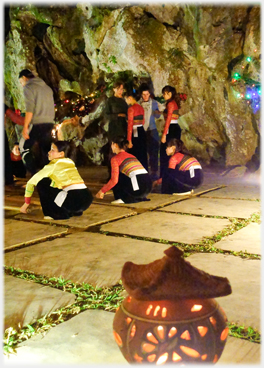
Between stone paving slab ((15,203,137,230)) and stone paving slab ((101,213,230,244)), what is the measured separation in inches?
7.8

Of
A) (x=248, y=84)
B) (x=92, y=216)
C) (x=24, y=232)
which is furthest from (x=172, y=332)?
(x=248, y=84)

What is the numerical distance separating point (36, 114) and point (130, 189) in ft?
6.24

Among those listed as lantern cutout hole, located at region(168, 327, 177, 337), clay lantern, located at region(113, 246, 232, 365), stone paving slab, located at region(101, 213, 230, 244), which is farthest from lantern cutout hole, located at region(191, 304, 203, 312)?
stone paving slab, located at region(101, 213, 230, 244)

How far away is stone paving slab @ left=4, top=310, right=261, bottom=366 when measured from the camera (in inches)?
70.5

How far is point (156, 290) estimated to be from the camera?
151 centimetres

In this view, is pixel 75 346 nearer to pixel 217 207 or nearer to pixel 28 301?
pixel 28 301

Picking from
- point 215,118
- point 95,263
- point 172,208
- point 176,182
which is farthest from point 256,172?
point 95,263

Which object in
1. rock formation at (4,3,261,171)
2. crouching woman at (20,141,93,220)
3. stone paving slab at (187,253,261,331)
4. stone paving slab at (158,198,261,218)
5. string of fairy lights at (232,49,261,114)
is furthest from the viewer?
rock formation at (4,3,261,171)

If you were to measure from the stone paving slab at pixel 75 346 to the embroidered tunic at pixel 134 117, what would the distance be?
470 centimetres

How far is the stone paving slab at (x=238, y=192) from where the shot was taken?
19.9 ft

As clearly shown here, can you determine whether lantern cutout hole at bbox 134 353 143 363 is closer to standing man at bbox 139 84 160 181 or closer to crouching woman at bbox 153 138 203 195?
crouching woman at bbox 153 138 203 195

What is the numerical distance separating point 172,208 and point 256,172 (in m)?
3.67

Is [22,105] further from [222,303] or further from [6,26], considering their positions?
[222,303]

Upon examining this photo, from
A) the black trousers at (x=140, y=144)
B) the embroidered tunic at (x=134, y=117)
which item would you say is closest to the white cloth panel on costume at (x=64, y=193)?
the embroidered tunic at (x=134, y=117)
